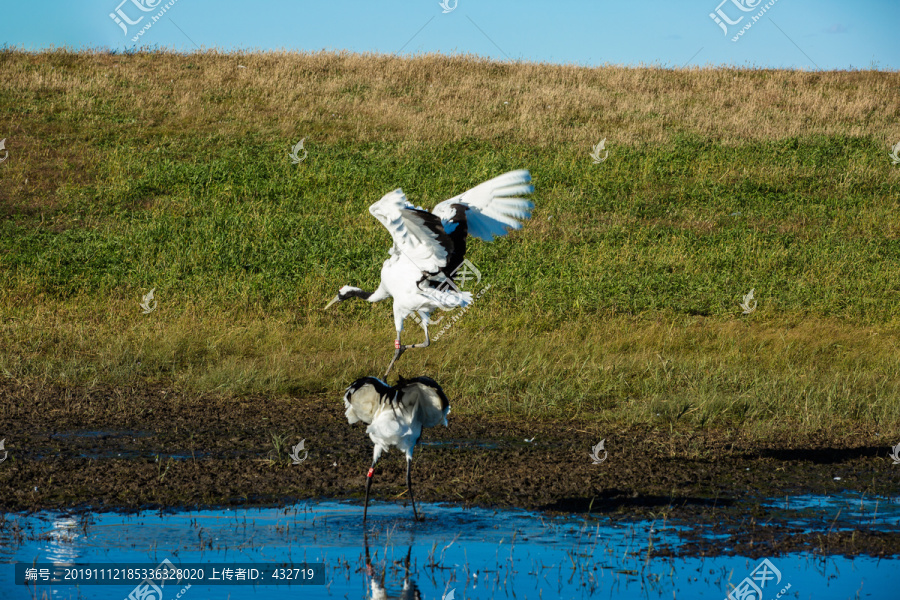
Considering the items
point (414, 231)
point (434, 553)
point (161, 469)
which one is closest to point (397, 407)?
point (434, 553)

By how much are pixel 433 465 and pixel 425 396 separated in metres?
1.53

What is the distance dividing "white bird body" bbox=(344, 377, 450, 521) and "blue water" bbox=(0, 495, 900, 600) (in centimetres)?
41

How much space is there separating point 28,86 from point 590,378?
21.2 m

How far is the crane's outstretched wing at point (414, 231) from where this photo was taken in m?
7.06

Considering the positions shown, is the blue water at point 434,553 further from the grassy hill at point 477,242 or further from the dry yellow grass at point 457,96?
the dry yellow grass at point 457,96

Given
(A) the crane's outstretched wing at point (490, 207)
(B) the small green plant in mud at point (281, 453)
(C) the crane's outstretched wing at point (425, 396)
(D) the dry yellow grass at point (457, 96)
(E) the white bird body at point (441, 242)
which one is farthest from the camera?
(D) the dry yellow grass at point (457, 96)

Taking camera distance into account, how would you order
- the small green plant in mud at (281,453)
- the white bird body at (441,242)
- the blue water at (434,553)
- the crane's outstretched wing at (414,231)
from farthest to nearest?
1. the white bird body at (441,242)
2. the small green plant in mud at (281,453)
3. the crane's outstretched wing at (414,231)
4. the blue water at (434,553)

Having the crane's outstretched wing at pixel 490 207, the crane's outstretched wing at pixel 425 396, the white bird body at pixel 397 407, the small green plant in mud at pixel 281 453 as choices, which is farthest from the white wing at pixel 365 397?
the crane's outstretched wing at pixel 490 207

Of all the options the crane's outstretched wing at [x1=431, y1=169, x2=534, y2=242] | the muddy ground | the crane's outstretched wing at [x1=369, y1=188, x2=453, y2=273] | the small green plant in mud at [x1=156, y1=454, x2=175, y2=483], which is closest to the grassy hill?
the muddy ground

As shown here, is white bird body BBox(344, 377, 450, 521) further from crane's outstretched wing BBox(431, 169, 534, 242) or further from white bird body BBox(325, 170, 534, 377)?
crane's outstretched wing BBox(431, 169, 534, 242)

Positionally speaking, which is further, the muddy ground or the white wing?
the muddy ground

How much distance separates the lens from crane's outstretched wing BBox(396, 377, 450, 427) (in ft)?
20.8

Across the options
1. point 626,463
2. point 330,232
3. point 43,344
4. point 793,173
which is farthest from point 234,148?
point 626,463

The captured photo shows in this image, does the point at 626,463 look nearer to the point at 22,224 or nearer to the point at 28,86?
the point at 22,224
